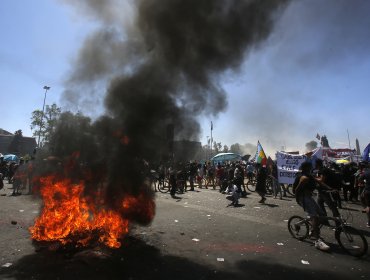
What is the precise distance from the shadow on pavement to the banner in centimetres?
936

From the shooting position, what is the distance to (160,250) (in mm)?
6266

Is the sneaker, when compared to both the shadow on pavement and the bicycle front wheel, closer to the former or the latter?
the bicycle front wheel

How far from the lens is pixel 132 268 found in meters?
5.24

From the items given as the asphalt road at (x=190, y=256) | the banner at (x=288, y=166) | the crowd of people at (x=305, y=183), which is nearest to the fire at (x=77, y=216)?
the asphalt road at (x=190, y=256)

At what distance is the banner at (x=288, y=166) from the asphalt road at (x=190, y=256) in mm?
5627

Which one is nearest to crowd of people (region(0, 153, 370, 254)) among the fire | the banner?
the banner

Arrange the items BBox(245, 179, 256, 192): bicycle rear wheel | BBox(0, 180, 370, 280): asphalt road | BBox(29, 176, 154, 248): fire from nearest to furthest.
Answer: BBox(0, 180, 370, 280): asphalt road
BBox(29, 176, 154, 248): fire
BBox(245, 179, 256, 192): bicycle rear wheel

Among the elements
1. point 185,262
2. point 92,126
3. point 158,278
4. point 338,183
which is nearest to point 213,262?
point 185,262

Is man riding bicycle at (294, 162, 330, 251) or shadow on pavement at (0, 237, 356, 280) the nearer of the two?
shadow on pavement at (0, 237, 356, 280)

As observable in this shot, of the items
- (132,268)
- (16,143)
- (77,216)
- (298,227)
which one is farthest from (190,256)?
(16,143)

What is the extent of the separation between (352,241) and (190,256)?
3435mm

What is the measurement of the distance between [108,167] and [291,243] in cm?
474

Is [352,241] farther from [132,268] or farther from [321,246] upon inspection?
[132,268]

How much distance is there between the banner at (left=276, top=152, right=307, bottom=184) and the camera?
1445 centimetres
